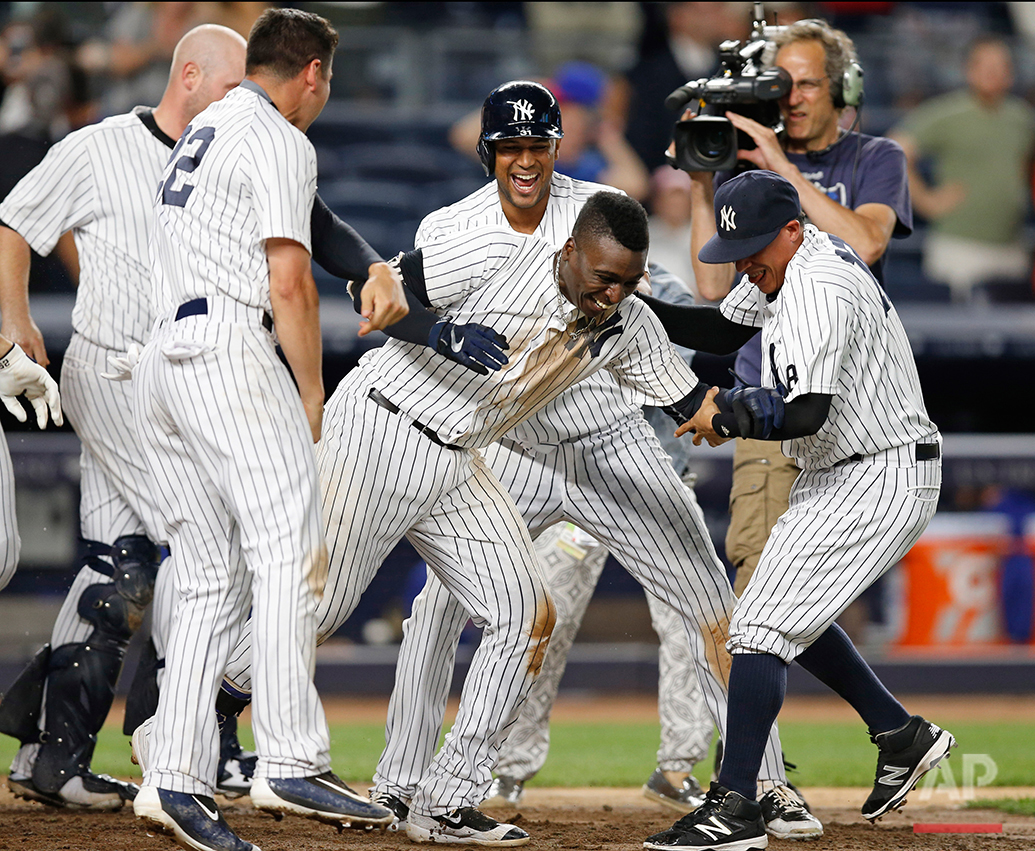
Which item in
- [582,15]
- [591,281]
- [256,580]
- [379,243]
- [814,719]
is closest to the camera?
[256,580]

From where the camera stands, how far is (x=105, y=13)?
9672mm

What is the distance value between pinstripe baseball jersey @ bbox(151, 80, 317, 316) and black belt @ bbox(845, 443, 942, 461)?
1604 mm

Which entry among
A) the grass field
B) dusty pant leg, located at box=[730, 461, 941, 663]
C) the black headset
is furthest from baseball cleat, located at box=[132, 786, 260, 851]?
the black headset

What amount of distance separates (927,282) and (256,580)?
7.77 m

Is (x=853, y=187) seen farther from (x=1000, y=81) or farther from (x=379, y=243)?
(x=1000, y=81)

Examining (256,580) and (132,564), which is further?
(132,564)

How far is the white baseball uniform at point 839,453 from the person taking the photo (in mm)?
3414

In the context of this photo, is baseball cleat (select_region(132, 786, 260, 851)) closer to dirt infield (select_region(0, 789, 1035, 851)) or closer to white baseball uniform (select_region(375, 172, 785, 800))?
dirt infield (select_region(0, 789, 1035, 851))

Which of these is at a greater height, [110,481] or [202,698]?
[110,481]

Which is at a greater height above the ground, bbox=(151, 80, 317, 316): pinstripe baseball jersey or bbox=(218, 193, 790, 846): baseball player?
bbox=(151, 80, 317, 316): pinstripe baseball jersey

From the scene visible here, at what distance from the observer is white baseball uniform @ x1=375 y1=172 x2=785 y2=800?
3.91 metres

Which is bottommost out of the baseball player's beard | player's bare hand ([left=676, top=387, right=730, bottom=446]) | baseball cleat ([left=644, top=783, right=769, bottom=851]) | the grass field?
the grass field

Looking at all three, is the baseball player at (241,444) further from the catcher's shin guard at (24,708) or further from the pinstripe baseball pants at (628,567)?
the catcher's shin guard at (24,708)

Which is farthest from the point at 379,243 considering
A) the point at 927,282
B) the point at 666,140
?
the point at 927,282
